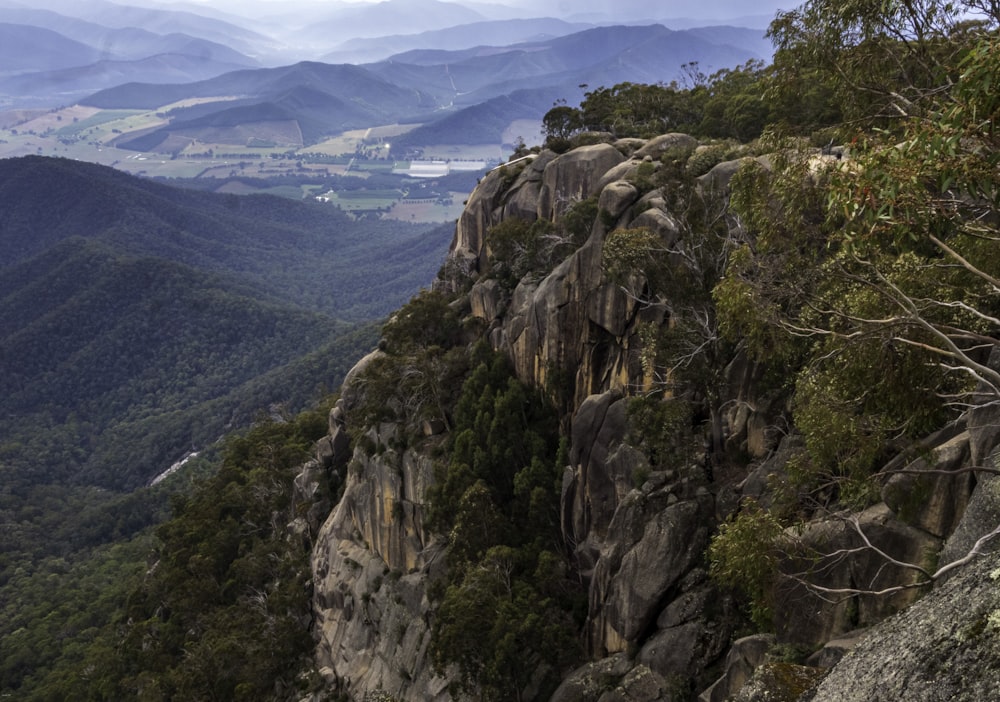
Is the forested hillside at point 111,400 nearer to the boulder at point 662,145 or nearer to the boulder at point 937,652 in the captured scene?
the boulder at point 662,145

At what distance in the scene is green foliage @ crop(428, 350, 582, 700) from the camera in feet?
92.2

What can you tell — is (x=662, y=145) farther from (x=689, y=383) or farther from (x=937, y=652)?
(x=937, y=652)

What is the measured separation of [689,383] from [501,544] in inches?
486

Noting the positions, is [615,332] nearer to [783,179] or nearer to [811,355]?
[811,355]

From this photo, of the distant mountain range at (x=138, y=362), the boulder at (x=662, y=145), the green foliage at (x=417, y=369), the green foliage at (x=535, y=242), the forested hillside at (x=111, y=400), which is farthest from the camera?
the distant mountain range at (x=138, y=362)

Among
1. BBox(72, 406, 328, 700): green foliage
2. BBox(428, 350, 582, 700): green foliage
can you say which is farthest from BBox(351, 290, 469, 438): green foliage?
BBox(72, 406, 328, 700): green foliage

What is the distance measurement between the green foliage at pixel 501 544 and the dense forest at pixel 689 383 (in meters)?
0.12

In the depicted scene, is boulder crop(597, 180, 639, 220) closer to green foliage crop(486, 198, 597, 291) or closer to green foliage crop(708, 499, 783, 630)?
green foliage crop(486, 198, 597, 291)

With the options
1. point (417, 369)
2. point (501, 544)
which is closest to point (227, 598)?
point (417, 369)

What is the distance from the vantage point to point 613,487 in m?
29.5

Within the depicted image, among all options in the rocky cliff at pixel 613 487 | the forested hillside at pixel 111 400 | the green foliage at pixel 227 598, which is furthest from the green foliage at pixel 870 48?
the forested hillside at pixel 111 400

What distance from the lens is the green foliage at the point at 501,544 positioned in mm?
28094

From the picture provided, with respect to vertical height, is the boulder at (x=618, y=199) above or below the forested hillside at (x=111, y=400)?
above

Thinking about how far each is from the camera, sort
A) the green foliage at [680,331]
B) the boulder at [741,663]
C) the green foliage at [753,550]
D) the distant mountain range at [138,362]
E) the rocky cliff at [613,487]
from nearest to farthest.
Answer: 1. the green foliage at [753,550]
2. the rocky cliff at [613,487]
3. the boulder at [741,663]
4. the green foliage at [680,331]
5. the distant mountain range at [138,362]
